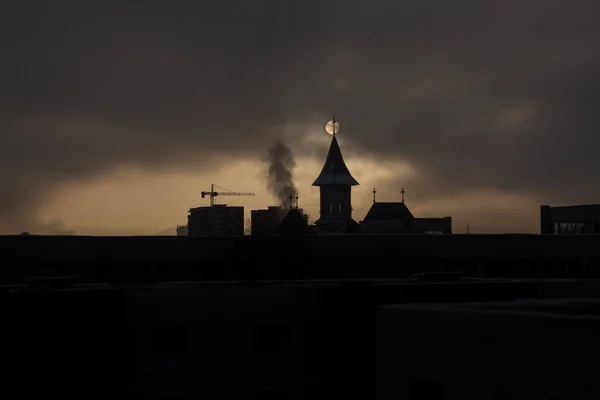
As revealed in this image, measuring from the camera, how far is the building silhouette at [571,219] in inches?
3376

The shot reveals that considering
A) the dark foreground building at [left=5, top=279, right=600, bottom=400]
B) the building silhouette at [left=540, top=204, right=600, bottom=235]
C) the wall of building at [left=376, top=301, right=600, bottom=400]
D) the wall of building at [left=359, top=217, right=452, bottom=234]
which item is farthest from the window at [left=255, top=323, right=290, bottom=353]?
the wall of building at [left=359, top=217, right=452, bottom=234]

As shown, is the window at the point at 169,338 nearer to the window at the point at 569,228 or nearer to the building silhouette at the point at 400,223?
the window at the point at 569,228

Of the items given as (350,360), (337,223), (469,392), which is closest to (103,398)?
(350,360)

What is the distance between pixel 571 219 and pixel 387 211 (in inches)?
3342

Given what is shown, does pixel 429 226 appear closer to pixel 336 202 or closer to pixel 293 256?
pixel 336 202

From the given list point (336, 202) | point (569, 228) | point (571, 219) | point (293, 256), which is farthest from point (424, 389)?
point (336, 202)

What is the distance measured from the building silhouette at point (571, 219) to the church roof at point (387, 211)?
74.2 meters

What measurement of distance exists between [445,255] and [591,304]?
39463 mm

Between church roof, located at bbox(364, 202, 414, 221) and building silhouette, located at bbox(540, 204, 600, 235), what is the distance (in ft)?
243

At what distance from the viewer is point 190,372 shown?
38.0 metres

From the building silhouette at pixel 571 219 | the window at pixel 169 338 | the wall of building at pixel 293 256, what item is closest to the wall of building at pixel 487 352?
the window at pixel 169 338

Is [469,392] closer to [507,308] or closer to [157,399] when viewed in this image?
[507,308]

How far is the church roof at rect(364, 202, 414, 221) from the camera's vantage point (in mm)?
174125

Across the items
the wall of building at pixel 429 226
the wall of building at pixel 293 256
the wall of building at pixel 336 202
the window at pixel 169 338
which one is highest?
the wall of building at pixel 336 202
